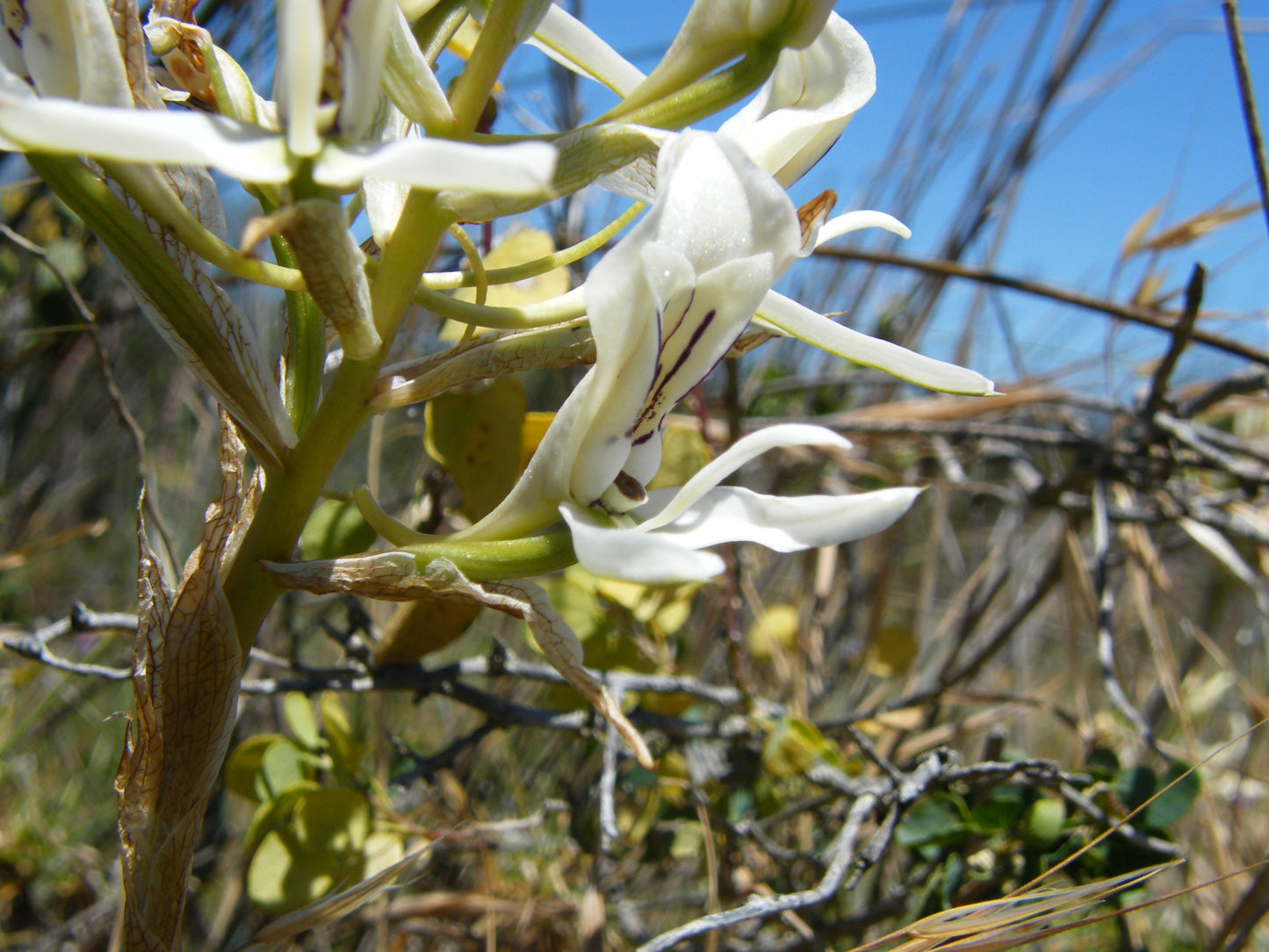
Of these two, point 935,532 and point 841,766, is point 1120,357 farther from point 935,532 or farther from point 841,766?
point 841,766

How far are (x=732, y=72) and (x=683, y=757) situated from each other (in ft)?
2.47

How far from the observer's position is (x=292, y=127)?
0.87ft

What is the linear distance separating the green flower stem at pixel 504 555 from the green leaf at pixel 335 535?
292mm

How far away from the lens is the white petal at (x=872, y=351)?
1.31 ft

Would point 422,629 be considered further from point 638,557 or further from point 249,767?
point 638,557

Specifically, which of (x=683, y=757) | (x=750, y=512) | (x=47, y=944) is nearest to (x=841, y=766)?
(x=683, y=757)

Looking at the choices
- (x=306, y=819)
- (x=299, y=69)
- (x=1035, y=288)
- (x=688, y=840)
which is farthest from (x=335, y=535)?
(x=1035, y=288)

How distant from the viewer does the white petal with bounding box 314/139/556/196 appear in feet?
0.75

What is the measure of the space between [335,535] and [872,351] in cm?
43

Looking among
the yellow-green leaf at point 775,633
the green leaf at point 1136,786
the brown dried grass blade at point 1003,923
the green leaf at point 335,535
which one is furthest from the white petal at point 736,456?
the yellow-green leaf at point 775,633

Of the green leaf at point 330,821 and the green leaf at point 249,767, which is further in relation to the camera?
the green leaf at point 249,767

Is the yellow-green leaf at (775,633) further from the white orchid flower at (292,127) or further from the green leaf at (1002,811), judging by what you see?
the white orchid flower at (292,127)

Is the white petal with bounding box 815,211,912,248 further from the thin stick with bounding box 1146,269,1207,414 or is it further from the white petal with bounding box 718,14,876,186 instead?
the thin stick with bounding box 1146,269,1207,414

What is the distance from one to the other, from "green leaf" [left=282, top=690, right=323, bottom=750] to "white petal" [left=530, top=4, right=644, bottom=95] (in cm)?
53
